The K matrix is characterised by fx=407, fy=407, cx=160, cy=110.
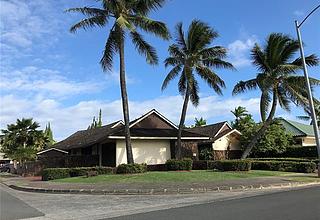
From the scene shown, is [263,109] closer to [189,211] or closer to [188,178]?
[188,178]

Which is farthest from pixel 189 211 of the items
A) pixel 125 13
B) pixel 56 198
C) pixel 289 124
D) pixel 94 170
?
pixel 289 124

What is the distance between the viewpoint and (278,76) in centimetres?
3409

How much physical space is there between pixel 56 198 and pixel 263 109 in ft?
Answer: 74.6

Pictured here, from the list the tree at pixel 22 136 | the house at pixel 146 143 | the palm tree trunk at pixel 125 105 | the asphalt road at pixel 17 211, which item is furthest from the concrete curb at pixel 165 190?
the tree at pixel 22 136

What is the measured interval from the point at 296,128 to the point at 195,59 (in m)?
23.4

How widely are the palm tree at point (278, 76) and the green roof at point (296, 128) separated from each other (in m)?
14.2

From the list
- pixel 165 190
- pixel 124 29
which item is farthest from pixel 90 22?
pixel 165 190

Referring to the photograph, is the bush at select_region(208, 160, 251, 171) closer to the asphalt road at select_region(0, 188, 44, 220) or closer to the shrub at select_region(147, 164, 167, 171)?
the shrub at select_region(147, 164, 167, 171)

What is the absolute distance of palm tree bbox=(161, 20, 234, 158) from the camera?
3262 cm

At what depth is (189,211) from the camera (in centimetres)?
1173

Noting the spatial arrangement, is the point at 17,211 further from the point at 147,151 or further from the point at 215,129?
the point at 215,129

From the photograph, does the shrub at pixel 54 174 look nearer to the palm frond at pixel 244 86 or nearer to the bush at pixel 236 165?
the bush at pixel 236 165

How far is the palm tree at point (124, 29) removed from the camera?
27406 mm

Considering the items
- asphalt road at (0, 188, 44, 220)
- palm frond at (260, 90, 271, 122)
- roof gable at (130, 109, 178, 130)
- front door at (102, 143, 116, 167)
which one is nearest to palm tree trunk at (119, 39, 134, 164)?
front door at (102, 143, 116, 167)
